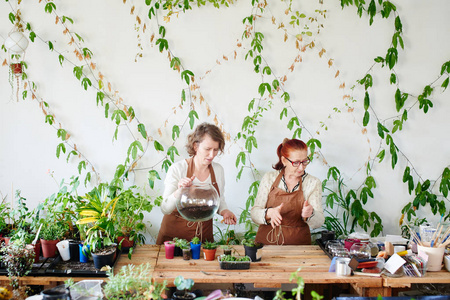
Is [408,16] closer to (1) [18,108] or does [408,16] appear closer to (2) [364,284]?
(2) [364,284]

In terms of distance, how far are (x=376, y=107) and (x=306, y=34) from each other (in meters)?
0.95

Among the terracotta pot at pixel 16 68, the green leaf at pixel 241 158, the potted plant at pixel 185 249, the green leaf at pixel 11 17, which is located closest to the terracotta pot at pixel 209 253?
the potted plant at pixel 185 249

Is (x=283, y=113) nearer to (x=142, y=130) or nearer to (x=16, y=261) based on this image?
(x=142, y=130)

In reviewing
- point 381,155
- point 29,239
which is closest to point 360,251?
point 381,155

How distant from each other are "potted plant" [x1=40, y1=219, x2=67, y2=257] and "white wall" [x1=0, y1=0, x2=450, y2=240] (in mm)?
1218

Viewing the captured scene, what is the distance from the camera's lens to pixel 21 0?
4156mm

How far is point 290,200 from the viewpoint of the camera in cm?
361

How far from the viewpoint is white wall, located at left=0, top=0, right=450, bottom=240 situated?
13.9 ft

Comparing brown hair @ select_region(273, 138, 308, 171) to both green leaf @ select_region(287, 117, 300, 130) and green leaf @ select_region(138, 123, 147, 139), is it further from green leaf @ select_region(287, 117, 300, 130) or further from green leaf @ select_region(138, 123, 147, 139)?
green leaf @ select_region(138, 123, 147, 139)

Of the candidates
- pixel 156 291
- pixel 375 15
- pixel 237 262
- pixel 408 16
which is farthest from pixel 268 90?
pixel 156 291

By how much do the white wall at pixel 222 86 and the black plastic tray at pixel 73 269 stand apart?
1515 mm

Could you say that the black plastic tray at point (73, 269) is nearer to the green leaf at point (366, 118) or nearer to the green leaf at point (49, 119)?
the green leaf at point (49, 119)

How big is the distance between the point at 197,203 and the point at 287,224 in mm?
1098

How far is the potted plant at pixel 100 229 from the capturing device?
2.78 meters
